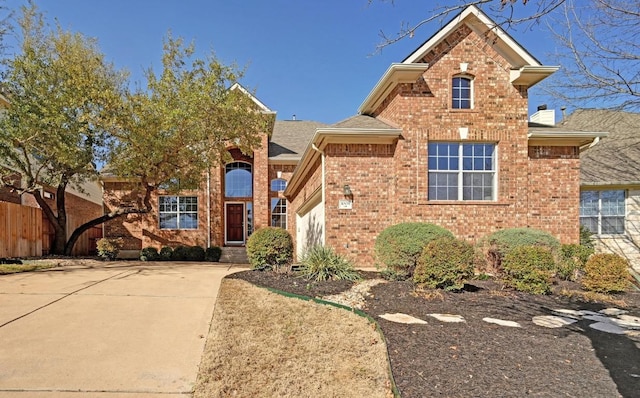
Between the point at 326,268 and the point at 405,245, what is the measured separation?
1.72m

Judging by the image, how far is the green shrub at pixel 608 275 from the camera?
23.9 ft

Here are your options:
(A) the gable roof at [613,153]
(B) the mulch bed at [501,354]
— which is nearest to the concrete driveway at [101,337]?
(B) the mulch bed at [501,354]

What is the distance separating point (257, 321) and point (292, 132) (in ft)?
56.4

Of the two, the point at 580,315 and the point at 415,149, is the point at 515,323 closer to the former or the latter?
the point at 580,315

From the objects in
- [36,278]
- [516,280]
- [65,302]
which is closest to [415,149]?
[516,280]

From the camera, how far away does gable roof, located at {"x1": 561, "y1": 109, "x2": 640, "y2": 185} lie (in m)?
13.8

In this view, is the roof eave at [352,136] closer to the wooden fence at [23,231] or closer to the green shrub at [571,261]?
the green shrub at [571,261]

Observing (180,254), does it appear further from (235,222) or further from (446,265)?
(446,265)

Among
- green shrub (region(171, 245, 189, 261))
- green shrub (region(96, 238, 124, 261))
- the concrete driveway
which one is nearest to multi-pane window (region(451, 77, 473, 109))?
the concrete driveway

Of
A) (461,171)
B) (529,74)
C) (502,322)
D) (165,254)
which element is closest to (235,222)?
(165,254)

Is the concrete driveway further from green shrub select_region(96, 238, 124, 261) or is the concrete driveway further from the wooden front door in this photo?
the wooden front door

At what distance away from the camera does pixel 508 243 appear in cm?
877

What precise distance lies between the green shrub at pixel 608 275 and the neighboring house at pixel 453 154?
330cm

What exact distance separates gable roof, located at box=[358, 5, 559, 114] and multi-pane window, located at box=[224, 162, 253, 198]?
31.5 feet
